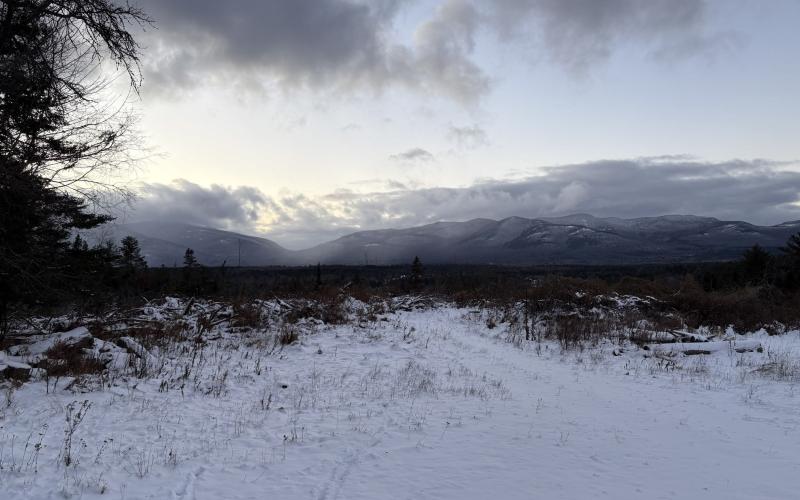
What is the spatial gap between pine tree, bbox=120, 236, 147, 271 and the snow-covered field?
27.0 m

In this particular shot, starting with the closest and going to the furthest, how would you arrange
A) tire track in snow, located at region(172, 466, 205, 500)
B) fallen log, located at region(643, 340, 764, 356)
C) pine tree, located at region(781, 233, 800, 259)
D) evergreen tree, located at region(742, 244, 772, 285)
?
tire track in snow, located at region(172, 466, 205, 500), fallen log, located at region(643, 340, 764, 356), pine tree, located at region(781, 233, 800, 259), evergreen tree, located at region(742, 244, 772, 285)

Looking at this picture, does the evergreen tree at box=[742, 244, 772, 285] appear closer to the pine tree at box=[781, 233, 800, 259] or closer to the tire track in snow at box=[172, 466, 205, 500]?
the pine tree at box=[781, 233, 800, 259]

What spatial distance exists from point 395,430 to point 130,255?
37.0 m

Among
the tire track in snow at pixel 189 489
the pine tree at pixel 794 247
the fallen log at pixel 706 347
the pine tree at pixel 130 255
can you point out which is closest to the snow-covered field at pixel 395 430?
the tire track in snow at pixel 189 489

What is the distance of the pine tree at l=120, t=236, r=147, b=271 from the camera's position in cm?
3384

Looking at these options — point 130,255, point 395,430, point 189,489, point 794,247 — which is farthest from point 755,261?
point 130,255

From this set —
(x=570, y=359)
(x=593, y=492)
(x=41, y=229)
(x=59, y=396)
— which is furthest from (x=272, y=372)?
(x=570, y=359)

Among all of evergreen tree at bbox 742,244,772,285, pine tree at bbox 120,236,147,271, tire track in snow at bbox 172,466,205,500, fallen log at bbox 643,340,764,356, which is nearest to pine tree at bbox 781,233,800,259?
evergreen tree at bbox 742,244,772,285

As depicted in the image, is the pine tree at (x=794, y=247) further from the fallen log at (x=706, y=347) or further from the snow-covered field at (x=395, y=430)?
the snow-covered field at (x=395, y=430)

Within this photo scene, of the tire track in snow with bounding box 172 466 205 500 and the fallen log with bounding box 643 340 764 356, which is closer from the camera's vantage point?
the tire track in snow with bounding box 172 466 205 500

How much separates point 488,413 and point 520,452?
1.81 meters

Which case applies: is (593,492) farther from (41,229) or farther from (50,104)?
(41,229)

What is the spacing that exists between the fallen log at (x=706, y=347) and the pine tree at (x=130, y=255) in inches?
1364

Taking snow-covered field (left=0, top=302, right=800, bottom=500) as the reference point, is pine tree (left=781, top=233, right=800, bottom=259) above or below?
above
